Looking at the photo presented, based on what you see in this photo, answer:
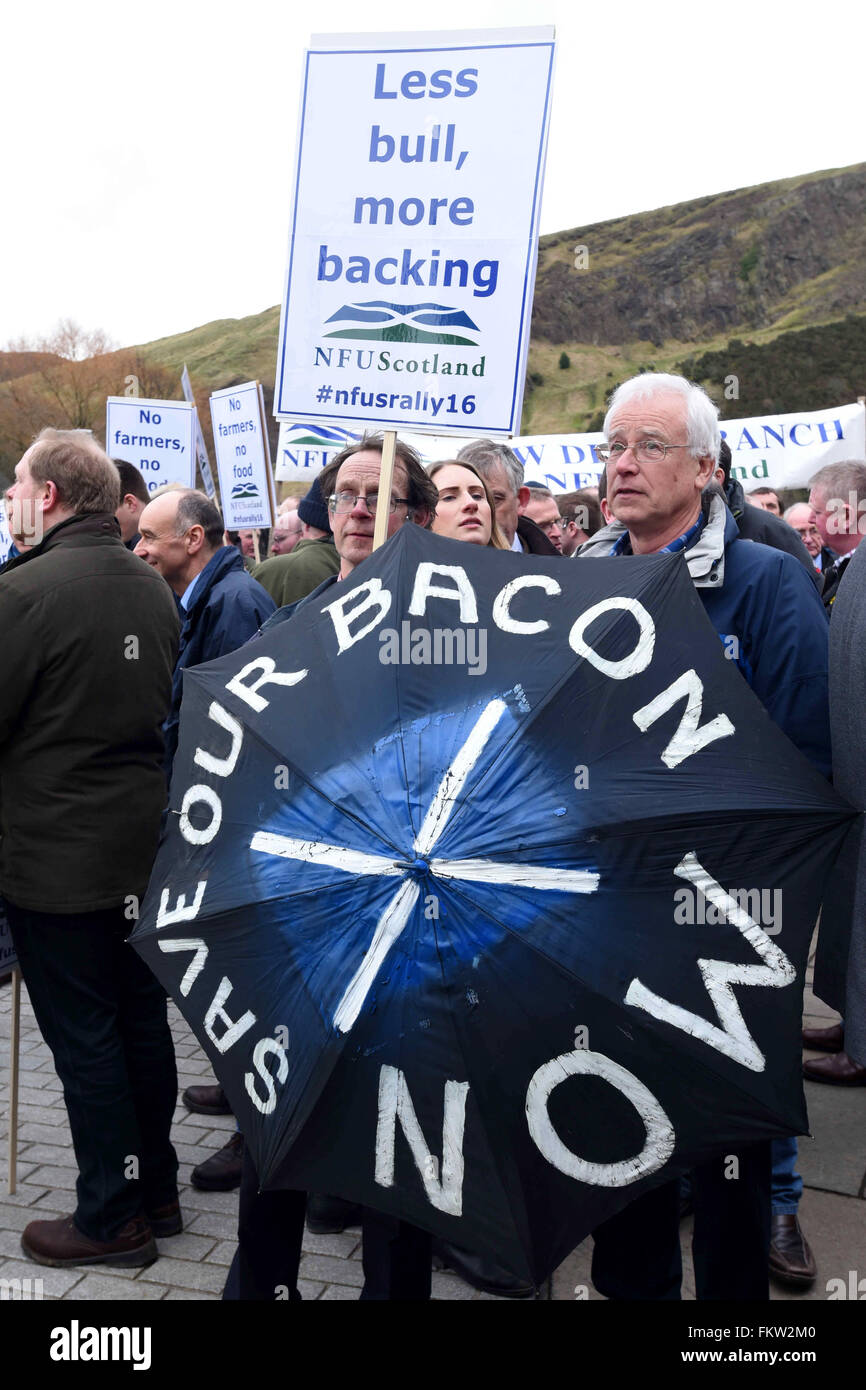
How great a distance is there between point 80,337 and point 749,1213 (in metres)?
70.9

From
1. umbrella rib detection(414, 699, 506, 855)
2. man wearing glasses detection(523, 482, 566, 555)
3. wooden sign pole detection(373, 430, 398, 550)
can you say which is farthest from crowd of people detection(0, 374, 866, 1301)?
man wearing glasses detection(523, 482, 566, 555)

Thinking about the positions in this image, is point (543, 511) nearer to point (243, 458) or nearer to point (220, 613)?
point (220, 613)

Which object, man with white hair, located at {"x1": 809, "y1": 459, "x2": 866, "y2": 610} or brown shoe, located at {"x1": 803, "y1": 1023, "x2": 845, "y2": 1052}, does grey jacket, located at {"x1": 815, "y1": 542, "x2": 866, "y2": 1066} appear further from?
man with white hair, located at {"x1": 809, "y1": 459, "x2": 866, "y2": 610}

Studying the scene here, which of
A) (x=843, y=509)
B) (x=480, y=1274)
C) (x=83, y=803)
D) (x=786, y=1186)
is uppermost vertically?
(x=843, y=509)

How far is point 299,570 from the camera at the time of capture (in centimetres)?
543

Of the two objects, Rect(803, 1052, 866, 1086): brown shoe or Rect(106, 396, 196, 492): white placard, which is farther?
Rect(106, 396, 196, 492): white placard

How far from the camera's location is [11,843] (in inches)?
134

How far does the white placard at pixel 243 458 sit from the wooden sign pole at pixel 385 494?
638 centimetres

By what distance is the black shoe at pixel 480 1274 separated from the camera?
3.14 metres

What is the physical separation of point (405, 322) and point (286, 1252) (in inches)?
99.1

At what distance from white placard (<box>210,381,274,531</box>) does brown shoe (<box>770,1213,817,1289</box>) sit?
23.1ft

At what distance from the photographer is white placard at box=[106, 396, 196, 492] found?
9.52m

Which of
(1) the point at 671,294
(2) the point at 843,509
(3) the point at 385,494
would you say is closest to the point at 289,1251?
(3) the point at 385,494

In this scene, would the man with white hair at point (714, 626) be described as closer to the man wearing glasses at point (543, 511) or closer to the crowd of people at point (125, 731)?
the crowd of people at point (125, 731)
